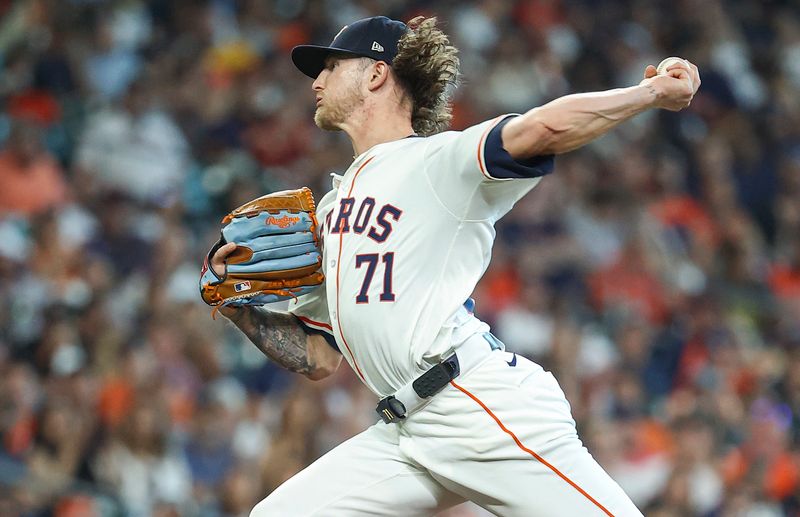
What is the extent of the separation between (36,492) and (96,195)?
2.41 metres

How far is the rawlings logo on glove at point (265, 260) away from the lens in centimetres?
347

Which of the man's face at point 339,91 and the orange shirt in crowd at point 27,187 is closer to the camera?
the man's face at point 339,91

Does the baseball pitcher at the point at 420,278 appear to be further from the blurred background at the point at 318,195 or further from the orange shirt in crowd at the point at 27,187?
the orange shirt in crowd at the point at 27,187

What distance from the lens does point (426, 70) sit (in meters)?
3.49

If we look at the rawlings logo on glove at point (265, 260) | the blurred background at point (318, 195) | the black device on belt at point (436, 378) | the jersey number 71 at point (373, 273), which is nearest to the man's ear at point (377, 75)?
the rawlings logo on glove at point (265, 260)

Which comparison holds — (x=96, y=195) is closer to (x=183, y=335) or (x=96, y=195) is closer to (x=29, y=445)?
(x=183, y=335)

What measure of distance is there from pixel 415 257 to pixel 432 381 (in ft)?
1.11

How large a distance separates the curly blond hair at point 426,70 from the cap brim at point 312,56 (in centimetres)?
16

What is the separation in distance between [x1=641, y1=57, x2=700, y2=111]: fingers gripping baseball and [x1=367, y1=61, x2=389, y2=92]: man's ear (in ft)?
2.84

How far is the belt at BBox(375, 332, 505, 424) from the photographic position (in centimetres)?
307

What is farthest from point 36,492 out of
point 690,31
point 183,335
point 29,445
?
point 690,31

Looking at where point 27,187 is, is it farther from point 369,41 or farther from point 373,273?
point 373,273

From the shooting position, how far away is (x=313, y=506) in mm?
3162

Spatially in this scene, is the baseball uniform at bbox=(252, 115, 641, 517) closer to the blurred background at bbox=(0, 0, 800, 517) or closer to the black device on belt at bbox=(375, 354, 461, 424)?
the black device on belt at bbox=(375, 354, 461, 424)
